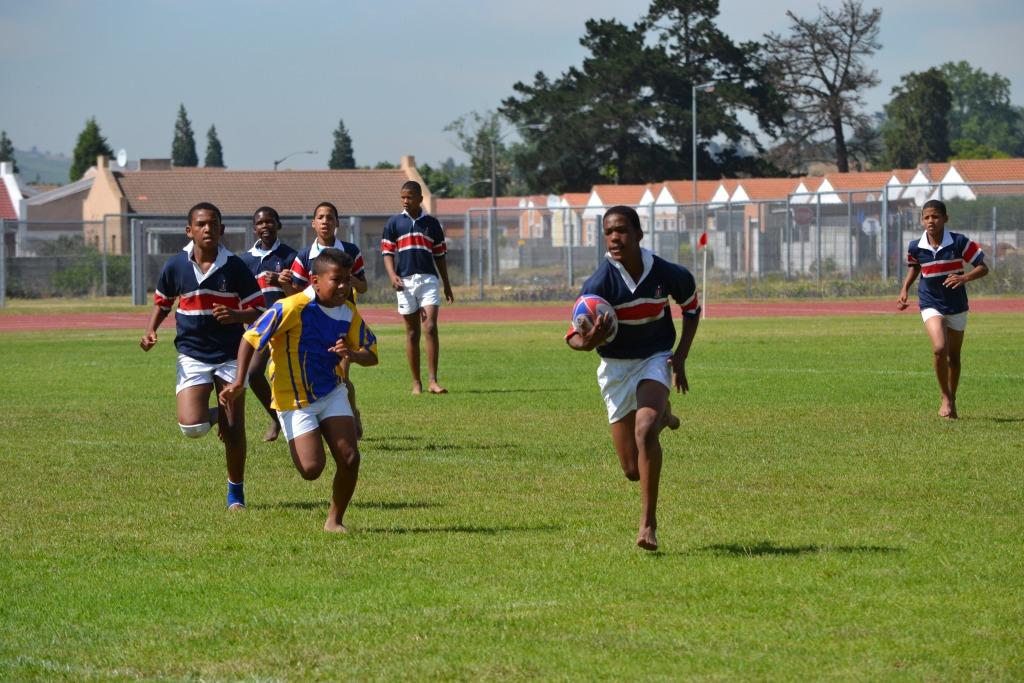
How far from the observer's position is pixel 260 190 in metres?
77.0

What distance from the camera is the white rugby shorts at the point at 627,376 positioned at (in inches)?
320

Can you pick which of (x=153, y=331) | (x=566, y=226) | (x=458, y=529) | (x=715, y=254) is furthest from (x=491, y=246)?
(x=458, y=529)

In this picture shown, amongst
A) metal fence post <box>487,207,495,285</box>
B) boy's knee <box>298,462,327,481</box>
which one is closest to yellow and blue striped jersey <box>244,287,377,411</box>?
boy's knee <box>298,462,327,481</box>

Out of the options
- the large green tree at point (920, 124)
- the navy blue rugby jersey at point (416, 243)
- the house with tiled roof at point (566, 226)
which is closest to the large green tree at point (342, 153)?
the large green tree at point (920, 124)

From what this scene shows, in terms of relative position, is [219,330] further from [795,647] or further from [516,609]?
[795,647]

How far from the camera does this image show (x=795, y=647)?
595 centimetres

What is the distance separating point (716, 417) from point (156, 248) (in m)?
38.5

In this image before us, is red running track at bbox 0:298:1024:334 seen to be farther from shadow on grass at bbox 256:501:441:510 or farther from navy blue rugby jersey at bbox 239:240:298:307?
shadow on grass at bbox 256:501:441:510

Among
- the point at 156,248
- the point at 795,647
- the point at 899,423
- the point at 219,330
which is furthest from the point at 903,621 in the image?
the point at 156,248

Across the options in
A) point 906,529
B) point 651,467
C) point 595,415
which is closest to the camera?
point 651,467

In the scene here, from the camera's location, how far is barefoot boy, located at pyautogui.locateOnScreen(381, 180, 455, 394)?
16.7 metres

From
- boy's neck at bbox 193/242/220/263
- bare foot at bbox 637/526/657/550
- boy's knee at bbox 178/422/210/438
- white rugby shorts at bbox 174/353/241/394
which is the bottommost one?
bare foot at bbox 637/526/657/550

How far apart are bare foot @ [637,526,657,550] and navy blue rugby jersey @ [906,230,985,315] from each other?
744 cm

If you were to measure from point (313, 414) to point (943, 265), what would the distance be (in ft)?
26.1
